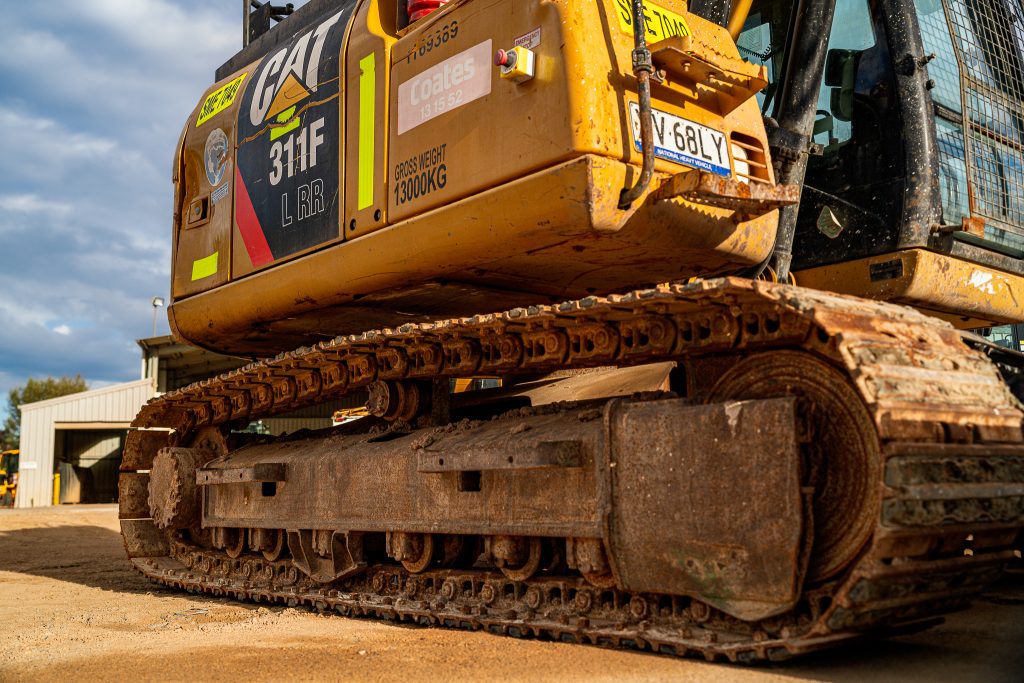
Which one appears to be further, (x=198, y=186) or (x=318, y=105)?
(x=198, y=186)

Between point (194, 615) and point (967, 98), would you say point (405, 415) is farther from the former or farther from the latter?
point (967, 98)

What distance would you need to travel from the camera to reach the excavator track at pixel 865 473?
11.3 feet

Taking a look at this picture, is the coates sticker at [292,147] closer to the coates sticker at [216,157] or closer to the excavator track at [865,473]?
the coates sticker at [216,157]

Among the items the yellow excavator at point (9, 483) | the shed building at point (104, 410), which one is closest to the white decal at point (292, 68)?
the shed building at point (104, 410)

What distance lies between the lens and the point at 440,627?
5.04 m

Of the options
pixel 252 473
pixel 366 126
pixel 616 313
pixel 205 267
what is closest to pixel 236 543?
pixel 252 473

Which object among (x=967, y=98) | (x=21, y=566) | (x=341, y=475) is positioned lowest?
(x=21, y=566)

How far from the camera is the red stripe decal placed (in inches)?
258

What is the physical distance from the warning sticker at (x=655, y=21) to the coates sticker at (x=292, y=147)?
193 centimetres

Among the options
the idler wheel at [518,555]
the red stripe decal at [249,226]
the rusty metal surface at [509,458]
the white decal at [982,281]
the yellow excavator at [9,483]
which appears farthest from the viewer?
the yellow excavator at [9,483]

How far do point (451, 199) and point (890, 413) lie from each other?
2.55 metres

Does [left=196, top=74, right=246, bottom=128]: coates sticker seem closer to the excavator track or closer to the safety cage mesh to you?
the excavator track

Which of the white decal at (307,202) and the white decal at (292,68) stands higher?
the white decal at (292,68)

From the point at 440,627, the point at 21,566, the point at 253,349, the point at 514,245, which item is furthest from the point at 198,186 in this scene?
the point at 21,566
